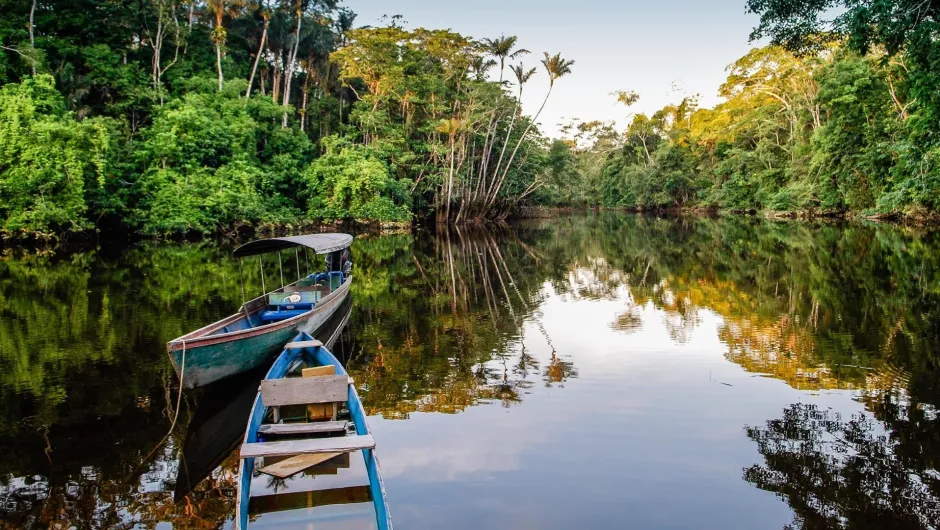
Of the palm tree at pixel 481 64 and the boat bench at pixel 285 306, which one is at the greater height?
the palm tree at pixel 481 64

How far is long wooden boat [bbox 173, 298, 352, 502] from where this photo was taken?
237 inches

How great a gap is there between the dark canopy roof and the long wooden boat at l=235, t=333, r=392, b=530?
13.7ft

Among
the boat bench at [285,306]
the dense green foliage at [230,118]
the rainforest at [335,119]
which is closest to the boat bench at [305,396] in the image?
the boat bench at [285,306]

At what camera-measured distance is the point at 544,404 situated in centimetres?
808

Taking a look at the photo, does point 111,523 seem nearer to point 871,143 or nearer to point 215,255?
point 215,255

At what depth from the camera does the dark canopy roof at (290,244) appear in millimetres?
11391

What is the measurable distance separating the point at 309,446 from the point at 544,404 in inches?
141

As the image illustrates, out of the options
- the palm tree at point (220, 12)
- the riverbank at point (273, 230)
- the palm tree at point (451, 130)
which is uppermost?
the palm tree at point (220, 12)

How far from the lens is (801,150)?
42.7 metres

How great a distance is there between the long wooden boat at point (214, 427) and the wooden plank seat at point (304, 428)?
2.23 ft

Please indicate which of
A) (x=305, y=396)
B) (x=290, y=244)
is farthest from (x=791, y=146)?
(x=305, y=396)

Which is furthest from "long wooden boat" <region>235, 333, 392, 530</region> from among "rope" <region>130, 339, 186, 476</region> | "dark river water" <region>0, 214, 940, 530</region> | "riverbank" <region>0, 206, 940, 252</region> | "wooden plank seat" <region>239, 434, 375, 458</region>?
"riverbank" <region>0, 206, 940, 252</region>

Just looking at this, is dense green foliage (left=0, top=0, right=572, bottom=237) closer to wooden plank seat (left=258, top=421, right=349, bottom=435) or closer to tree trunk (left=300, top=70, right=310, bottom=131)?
tree trunk (left=300, top=70, right=310, bottom=131)

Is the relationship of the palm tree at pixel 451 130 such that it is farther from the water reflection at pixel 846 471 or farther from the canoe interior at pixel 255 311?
the water reflection at pixel 846 471
